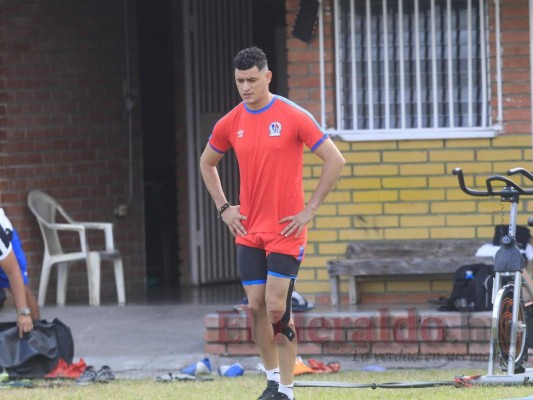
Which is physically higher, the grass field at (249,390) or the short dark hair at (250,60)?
the short dark hair at (250,60)

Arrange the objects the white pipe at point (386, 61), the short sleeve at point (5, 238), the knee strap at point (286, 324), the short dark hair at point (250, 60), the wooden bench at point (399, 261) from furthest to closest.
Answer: the white pipe at point (386, 61) → the wooden bench at point (399, 261) → the short sleeve at point (5, 238) → the knee strap at point (286, 324) → the short dark hair at point (250, 60)

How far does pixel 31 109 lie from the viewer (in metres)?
12.3

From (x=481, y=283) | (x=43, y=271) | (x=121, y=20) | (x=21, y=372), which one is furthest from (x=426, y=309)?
(x=121, y=20)

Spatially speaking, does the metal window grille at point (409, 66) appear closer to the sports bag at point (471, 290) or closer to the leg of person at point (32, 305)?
the sports bag at point (471, 290)

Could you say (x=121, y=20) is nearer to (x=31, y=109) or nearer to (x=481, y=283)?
(x=31, y=109)

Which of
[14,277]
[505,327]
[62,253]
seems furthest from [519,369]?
[62,253]

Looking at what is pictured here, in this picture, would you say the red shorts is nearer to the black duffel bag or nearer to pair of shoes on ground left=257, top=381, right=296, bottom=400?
pair of shoes on ground left=257, top=381, right=296, bottom=400

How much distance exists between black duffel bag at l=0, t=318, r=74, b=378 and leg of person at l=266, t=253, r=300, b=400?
2.10 m

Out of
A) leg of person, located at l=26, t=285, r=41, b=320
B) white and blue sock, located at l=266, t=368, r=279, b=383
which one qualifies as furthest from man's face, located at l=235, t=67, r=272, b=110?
leg of person, located at l=26, t=285, r=41, b=320

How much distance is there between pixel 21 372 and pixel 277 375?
213 centimetres

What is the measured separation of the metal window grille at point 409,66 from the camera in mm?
10617

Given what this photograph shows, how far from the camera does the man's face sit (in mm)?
7352

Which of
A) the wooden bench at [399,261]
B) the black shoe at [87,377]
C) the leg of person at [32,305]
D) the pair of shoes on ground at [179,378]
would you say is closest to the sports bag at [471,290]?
the wooden bench at [399,261]

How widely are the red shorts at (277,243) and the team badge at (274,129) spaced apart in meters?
0.54
